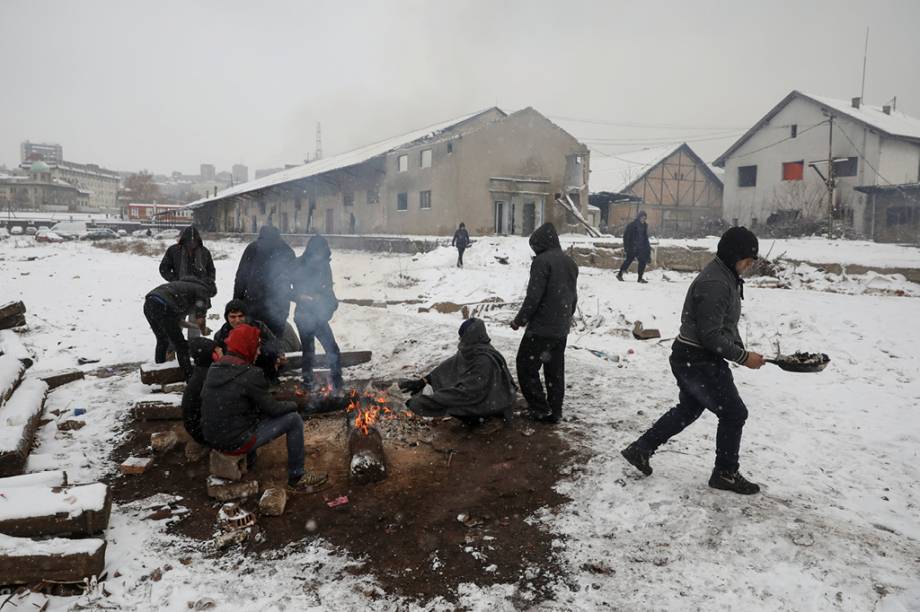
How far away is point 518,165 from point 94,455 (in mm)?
23091

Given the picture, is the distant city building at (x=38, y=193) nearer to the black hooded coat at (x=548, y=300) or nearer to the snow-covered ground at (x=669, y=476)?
the snow-covered ground at (x=669, y=476)

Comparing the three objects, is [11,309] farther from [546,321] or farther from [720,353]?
[720,353]

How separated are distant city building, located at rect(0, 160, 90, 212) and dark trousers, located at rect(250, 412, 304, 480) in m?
98.0

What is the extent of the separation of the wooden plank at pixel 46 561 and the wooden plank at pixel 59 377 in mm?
4141

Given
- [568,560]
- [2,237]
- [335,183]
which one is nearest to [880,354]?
[568,560]

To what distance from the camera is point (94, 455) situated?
4.98 metres

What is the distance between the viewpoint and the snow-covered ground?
3.09 metres

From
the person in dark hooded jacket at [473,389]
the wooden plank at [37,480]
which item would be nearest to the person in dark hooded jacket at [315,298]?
the person in dark hooded jacket at [473,389]

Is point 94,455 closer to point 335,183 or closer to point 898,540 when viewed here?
point 898,540

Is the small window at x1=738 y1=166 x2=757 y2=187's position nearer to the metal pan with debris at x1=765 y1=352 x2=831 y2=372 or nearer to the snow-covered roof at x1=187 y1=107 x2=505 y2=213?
the snow-covered roof at x1=187 y1=107 x2=505 y2=213

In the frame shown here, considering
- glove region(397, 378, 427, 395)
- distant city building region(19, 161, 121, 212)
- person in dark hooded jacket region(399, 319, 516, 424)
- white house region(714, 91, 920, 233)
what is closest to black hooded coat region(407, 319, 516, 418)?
person in dark hooded jacket region(399, 319, 516, 424)

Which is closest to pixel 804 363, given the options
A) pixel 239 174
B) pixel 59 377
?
pixel 59 377

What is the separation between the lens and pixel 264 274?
6434mm

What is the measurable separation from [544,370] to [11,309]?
9.27 m
